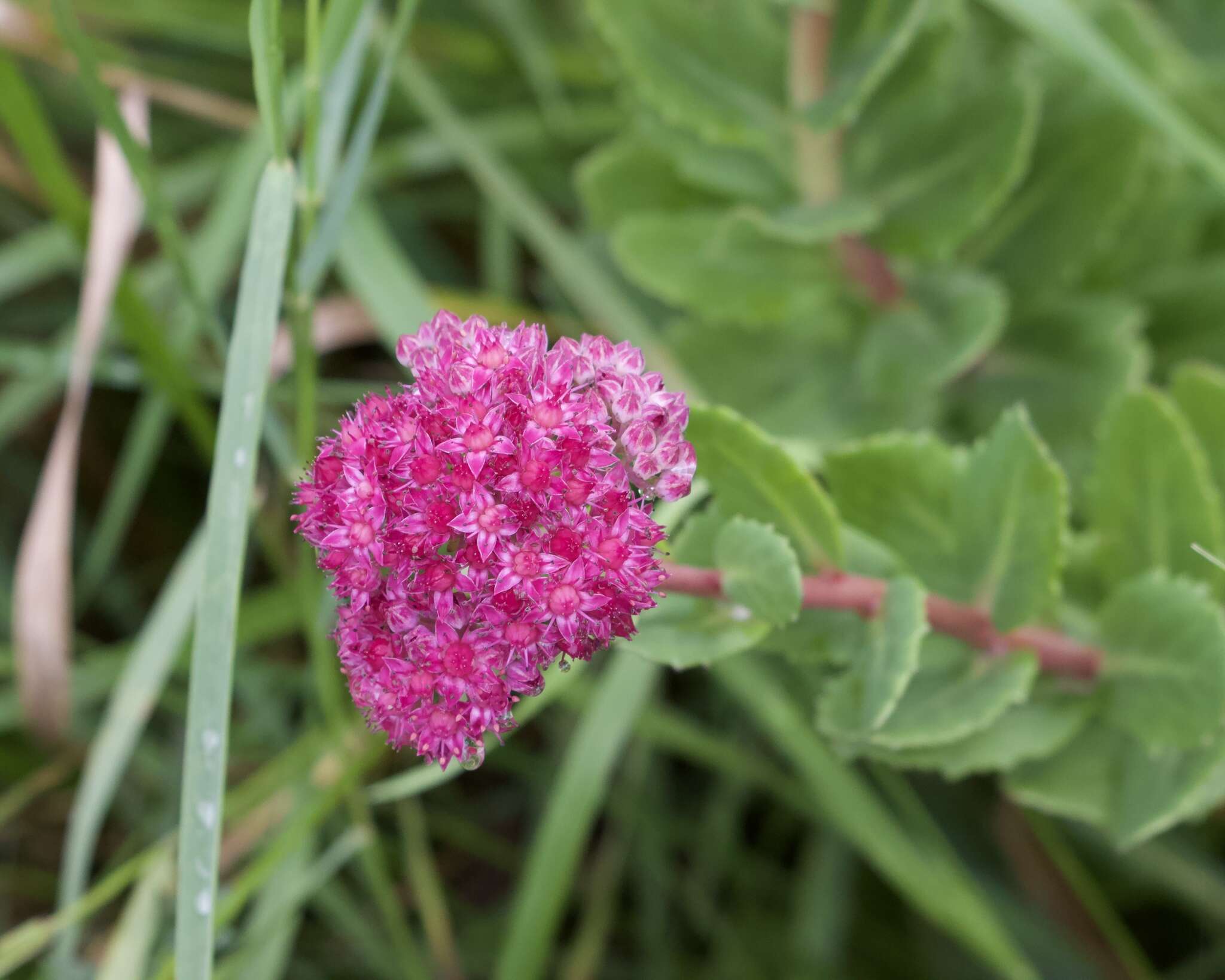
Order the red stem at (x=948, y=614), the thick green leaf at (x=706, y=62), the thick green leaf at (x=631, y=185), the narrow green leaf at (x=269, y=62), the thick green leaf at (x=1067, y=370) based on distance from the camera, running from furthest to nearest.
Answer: the thick green leaf at (x=631, y=185) < the thick green leaf at (x=1067, y=370) < the thick green leaf at (x=706, y=62) < the red stem at (x=948, y=614) < the narrow green leaf at (x=269, y=62)

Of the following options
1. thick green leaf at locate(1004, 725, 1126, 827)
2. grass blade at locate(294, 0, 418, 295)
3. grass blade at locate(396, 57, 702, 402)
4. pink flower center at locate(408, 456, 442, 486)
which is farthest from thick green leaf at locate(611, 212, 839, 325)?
pink flower center at locate(408, 456, 442, 486)

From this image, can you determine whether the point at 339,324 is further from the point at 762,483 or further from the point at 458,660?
the point at 458,660

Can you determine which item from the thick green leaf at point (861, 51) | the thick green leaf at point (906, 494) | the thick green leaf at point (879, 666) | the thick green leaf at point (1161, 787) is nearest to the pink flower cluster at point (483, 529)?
the thick green leaf at point (879, 666)

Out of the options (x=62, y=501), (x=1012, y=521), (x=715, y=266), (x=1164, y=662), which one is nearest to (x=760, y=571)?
(x=1012, y=521)

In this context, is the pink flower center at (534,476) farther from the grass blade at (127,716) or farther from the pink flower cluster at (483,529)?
the grass blade at (127,716)

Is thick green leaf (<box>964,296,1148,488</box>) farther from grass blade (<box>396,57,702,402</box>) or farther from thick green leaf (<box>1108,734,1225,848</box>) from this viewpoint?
grass blade (<box>396,57,702,402</box>)
